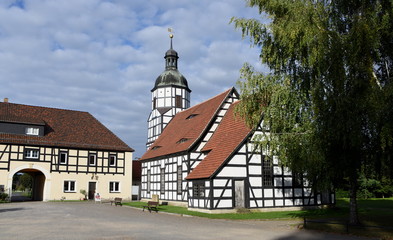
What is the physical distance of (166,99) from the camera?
48406mm

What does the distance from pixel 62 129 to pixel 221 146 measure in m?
22.7

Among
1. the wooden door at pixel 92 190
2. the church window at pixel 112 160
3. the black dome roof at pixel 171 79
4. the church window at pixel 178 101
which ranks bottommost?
the wooden door at pixel 92 190

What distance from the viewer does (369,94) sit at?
1244cm

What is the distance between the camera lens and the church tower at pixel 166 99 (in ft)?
156

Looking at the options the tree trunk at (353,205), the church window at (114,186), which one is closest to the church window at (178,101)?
the church window at (114,186)

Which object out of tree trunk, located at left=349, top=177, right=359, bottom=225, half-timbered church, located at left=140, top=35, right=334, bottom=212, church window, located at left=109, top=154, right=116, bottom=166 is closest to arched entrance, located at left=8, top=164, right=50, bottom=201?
church window, located at left=109, top=154, right=116, bottom=166

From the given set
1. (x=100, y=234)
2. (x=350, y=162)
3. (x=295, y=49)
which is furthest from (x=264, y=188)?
(x=100, y=234)

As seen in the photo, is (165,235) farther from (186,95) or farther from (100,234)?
(186,95)

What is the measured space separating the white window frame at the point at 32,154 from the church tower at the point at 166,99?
50.9ft

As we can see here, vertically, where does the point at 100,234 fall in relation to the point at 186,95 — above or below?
below

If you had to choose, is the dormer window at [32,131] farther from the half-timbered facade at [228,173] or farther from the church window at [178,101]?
the church window at [178,101]

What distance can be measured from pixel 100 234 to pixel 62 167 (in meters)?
27.4

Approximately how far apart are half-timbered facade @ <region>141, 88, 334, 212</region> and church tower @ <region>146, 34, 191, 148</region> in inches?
702

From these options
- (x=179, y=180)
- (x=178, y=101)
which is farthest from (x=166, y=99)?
(x=179, y=180)
